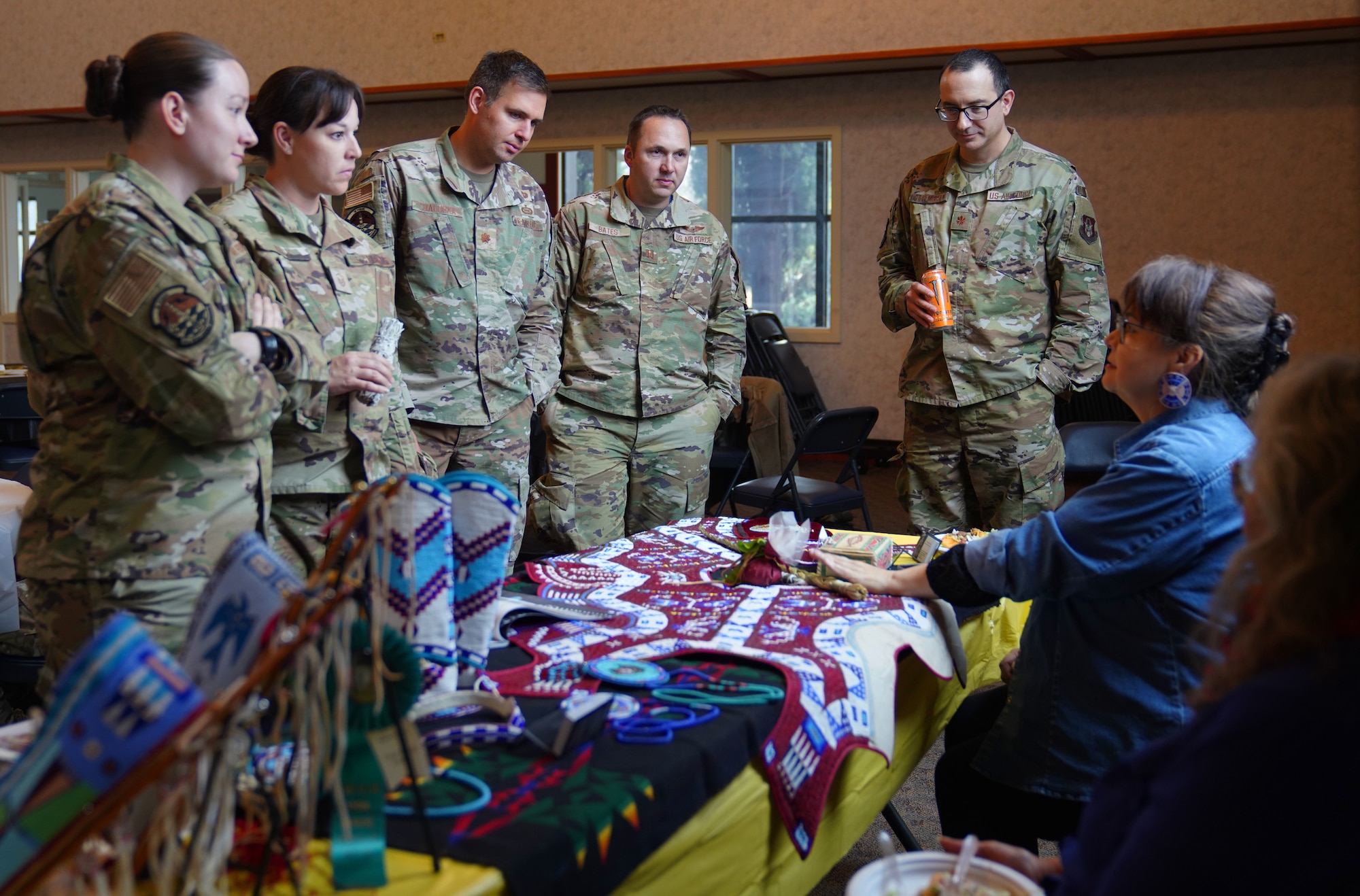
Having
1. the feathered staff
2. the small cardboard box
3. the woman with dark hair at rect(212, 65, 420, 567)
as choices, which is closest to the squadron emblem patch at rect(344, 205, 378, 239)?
the woman with dark hair at rect(212, 65, 420, 567)

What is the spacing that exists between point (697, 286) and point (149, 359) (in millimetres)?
2275

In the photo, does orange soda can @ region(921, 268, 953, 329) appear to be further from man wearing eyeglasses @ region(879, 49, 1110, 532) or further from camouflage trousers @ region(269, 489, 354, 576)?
camouflage trousers @ region(269, 489, 354, 576)

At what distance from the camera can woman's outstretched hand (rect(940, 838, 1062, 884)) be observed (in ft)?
4.30

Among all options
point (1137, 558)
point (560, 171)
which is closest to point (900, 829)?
point (1137, 558)

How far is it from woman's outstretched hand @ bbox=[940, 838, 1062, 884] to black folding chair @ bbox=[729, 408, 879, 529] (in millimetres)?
2955

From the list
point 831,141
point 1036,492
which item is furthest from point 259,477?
point 831,141

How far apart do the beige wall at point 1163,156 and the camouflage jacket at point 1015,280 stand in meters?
4.19

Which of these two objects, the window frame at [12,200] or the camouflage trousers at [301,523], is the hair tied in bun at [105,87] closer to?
the camouflage trousers at [301,523]

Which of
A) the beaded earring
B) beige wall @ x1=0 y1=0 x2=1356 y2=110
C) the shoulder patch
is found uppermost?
beige wall @ x1=0 y1=0 x2=1356 y2=110

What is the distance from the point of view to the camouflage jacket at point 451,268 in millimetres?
2904

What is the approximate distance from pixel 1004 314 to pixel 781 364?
13.6ft

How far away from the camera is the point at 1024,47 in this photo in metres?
6.94

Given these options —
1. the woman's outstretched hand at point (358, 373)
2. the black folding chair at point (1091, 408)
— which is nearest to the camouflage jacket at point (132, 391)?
the woman's outstretched hand at point (358, 373)

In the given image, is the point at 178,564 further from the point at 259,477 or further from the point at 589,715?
the point at 589,715
